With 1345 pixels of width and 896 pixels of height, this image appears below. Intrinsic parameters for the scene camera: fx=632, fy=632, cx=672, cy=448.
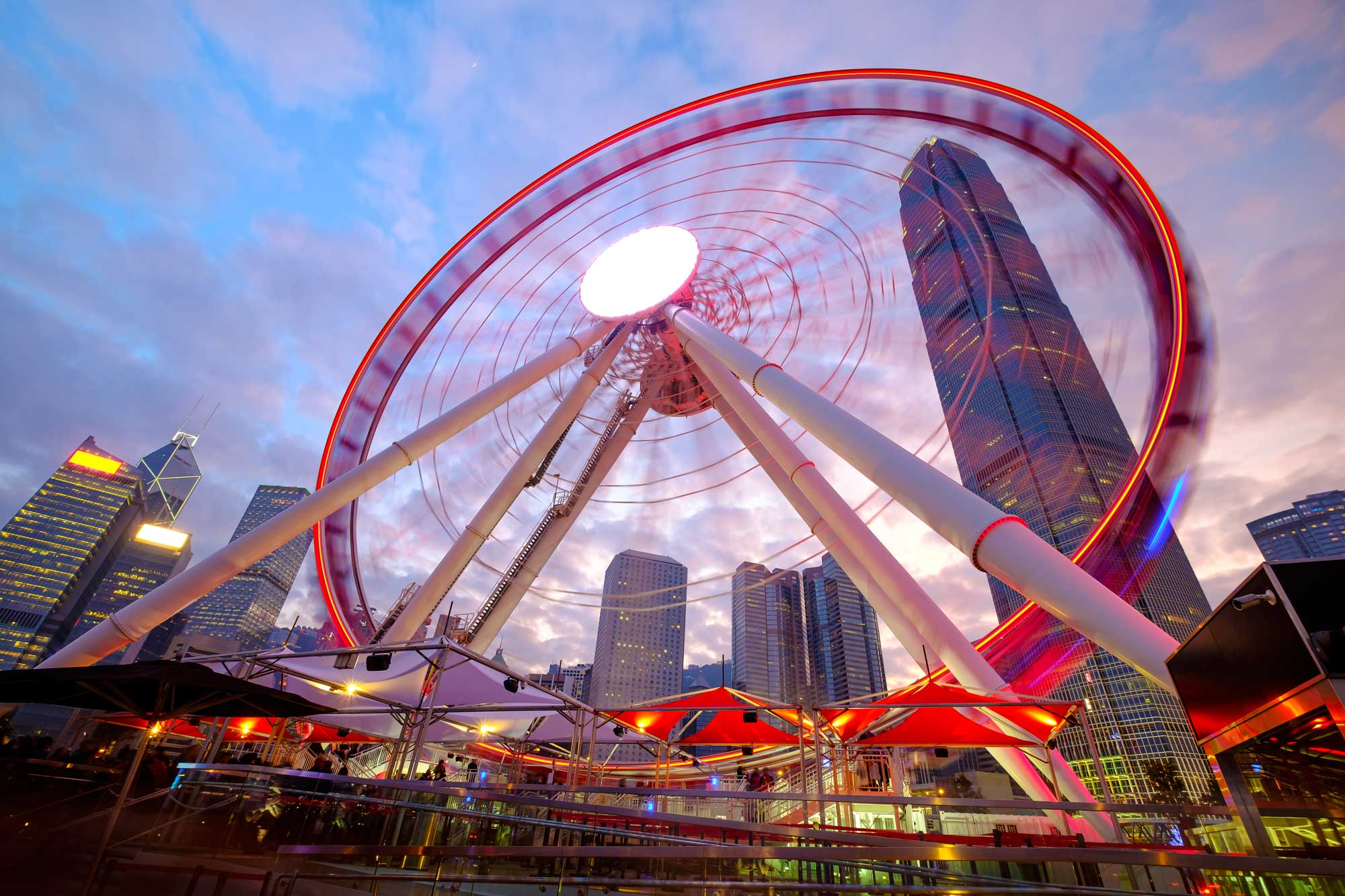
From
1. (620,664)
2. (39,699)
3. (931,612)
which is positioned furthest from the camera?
(620,664)

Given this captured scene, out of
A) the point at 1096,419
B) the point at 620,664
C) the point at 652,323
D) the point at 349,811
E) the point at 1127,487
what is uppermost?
the point at 620,664

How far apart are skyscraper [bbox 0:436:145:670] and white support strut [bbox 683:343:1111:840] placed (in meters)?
165

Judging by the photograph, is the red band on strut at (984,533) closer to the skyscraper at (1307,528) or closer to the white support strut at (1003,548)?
the white support strut at (1003,548)

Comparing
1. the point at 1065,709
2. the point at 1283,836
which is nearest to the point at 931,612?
the point at 1065,709

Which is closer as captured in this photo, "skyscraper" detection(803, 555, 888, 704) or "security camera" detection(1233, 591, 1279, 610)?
"security camera" detection(1233, 591, 1279, 610)

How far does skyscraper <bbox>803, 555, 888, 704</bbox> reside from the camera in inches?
5753

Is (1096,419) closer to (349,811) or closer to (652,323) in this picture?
(652,323)

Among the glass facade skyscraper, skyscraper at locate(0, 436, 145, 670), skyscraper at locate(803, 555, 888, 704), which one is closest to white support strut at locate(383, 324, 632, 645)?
the glass facade skyscraper

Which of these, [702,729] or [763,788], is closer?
[702,729]

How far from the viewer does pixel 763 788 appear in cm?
1719

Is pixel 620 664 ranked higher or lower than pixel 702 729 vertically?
higher

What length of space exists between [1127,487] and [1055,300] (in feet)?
13.0

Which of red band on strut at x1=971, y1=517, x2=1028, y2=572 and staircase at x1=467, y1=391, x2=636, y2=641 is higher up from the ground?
staircase at x1=467, y1=391, x2=636, y2=641

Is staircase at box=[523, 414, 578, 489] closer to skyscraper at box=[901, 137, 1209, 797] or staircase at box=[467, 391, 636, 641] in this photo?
staircase at box=[467, 391, 636, 641]
